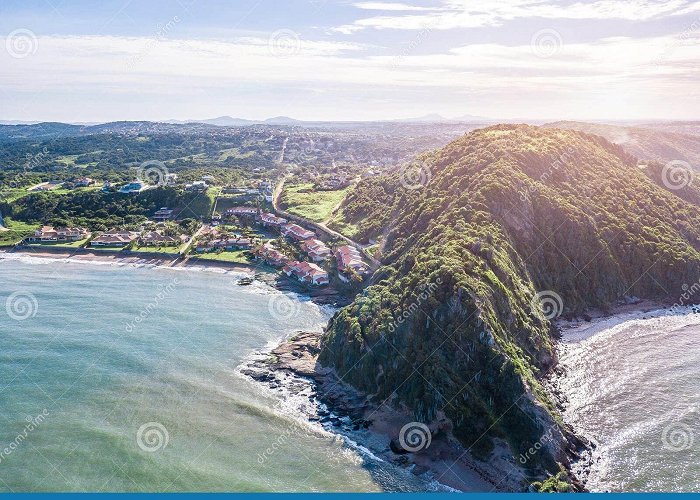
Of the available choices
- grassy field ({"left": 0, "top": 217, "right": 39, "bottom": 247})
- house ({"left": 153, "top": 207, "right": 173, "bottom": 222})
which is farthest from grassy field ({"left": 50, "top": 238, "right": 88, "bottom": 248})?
house ({"left": 153, "top": 207, "right": 173, "bottom": 222})

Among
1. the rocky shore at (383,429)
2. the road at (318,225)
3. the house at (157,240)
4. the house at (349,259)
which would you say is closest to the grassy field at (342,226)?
the road at (318,225)

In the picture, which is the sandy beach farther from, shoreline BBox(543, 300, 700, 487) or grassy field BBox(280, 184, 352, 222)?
grassy field BBox(280, 184, 352, 222)

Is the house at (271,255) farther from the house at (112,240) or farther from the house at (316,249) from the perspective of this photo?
the house at (112,240)

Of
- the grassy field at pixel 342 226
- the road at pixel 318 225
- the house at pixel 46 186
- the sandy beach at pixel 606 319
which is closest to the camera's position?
the sandy beach at pixel 606 319

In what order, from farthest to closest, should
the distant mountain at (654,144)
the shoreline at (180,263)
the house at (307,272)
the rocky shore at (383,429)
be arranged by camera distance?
the distant mountain at (654,144) → the house at (307,272) → the shoreline at (180,263) → the rocky shore at (383,429)

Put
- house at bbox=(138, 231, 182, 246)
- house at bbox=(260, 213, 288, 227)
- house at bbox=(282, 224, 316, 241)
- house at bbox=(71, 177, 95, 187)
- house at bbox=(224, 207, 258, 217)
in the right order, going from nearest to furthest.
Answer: house at bbox=(282, 224, 316, 241)
house at bbox=(138, 231, 182, 246)
house at bbox=(260, 213, 288, 227)
house at bbox=(224, 207, 258, 217)
house at bbox=(71, 177, 95, 187)

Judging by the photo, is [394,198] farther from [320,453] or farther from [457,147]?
[320,453]

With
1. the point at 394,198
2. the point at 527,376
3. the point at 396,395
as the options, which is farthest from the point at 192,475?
the point at 394,198
